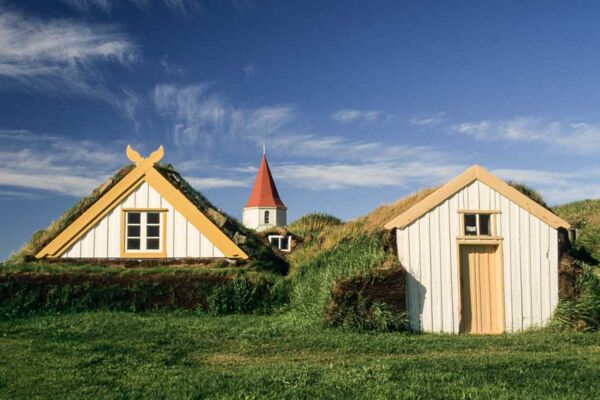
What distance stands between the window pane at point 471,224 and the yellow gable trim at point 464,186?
0.77m

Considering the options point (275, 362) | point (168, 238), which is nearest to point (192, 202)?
point (168, 238)

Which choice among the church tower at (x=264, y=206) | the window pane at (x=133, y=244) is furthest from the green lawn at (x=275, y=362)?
the church tower at (x=264, y=206)

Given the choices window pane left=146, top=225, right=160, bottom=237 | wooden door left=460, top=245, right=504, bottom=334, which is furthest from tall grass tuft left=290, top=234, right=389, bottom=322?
window pane left=146, top=225, right=160, bottom=237

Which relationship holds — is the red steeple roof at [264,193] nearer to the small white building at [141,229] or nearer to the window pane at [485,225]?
the small white building at [141,229]

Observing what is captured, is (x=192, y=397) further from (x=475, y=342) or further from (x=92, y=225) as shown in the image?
(x=92, y=225)

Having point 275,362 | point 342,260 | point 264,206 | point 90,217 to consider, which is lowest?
point 275,362

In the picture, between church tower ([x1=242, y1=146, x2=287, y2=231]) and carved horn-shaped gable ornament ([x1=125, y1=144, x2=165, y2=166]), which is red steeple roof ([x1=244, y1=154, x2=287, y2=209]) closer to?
church tower ([x1=242, y1=146, x2=287, y2=231])

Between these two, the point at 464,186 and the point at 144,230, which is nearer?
the point at 464,186

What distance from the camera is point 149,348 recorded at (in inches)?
492

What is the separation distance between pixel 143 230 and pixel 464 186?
34.6 feet

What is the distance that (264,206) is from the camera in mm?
79375

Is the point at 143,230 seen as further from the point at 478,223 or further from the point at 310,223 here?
the point at 310,223

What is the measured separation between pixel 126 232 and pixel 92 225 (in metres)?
1.12

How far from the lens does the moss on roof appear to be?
21094 mm
